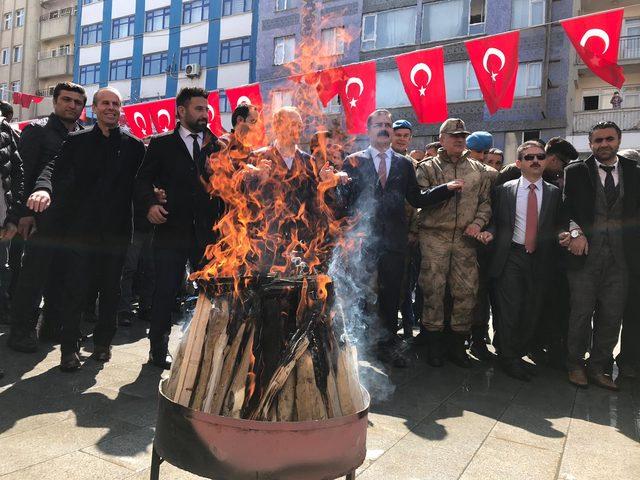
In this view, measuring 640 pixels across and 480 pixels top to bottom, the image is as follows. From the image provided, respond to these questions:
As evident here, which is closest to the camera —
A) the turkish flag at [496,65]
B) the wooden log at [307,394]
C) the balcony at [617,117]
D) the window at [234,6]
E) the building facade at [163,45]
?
the wooden log at [307,394]

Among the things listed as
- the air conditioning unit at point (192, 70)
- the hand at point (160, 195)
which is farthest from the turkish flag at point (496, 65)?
the air conditioning unit at point (192, 70)

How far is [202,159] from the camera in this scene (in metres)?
4.31

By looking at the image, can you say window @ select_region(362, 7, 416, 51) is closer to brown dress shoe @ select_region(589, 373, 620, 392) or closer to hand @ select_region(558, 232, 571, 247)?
hand @ select_region(558, 232, 571, 247)

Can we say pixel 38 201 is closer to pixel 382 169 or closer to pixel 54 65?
pixel 382 169

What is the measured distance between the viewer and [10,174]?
443cm

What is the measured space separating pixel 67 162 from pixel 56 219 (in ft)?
1.62

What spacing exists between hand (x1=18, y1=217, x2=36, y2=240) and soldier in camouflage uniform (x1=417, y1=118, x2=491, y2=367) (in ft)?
11.6

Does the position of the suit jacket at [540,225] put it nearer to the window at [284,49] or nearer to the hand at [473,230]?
the hand at [473,230]

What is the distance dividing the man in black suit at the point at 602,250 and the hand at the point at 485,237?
68cm

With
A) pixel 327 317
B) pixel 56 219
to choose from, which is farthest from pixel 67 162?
pixel 327 317

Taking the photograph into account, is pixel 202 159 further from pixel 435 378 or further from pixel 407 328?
pixel 407 328

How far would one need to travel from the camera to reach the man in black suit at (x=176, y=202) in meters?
4.22

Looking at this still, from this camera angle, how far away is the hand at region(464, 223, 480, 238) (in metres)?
4.70

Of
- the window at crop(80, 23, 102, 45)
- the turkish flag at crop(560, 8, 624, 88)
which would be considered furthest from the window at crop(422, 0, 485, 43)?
the window at crop(80, 23, 102, 45)
